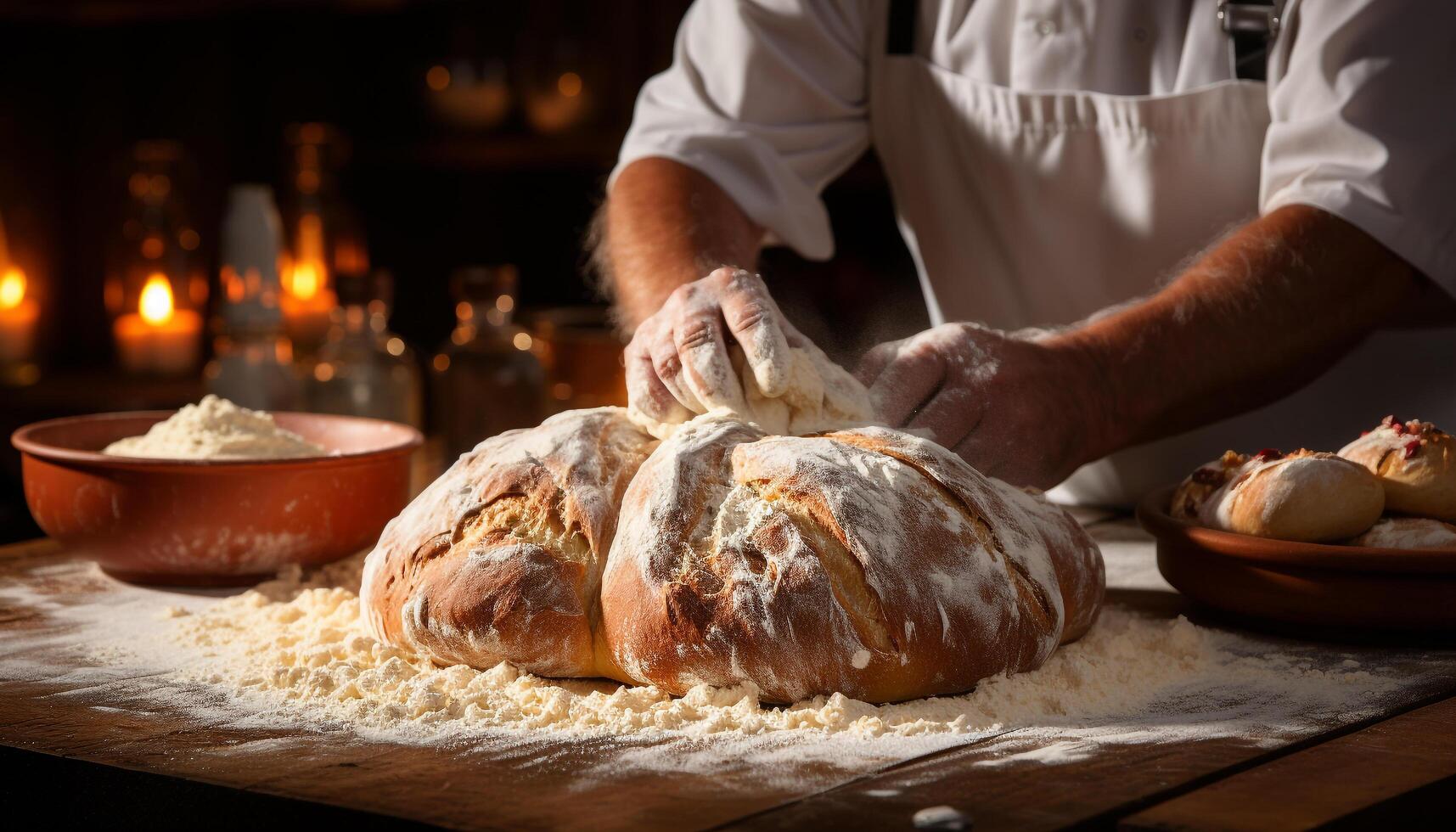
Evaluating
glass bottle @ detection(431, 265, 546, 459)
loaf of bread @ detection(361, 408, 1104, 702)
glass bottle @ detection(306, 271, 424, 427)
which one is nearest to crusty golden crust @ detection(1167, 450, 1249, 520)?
loaf of bread @ detection(361, 408, 1104, 702)

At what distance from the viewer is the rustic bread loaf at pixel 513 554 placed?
100cm

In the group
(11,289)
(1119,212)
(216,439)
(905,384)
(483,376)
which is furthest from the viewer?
(11,289)

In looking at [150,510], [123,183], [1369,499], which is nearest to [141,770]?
[150,510]

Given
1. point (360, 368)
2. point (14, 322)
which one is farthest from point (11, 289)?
point (360, 368)

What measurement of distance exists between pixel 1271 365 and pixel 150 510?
3.78ft

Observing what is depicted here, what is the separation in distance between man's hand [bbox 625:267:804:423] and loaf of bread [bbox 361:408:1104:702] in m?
0.04

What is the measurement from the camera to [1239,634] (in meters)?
1.18

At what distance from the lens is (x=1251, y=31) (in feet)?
5.41

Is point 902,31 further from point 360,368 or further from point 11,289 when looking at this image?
point 11,289

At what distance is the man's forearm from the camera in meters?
1.44

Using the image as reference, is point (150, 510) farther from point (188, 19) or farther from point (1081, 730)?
point (188, 19)

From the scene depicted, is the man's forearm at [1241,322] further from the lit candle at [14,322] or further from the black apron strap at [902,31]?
the lit candle at [14,322]

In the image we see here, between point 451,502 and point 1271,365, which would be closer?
point 451,502

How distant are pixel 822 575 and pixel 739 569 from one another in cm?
6
